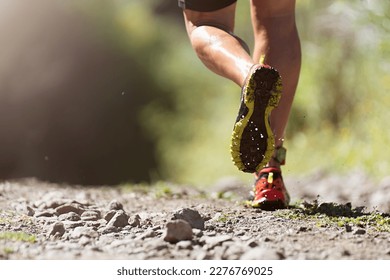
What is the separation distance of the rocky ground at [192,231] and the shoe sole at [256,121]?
0.89 ft

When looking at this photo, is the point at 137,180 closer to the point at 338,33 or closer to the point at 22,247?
the point at 338,33

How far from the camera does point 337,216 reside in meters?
3.21

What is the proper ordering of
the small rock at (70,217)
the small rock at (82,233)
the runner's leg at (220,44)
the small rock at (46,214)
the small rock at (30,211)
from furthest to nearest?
the small rock at (30,211) < the small rock at (46,214) < the small rock at (70,217) < the runner's leg at (220,44) < the small rock at (82,233)

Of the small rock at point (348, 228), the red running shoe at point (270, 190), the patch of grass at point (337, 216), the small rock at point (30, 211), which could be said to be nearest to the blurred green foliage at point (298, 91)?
the patch of grass at point (337, 216)

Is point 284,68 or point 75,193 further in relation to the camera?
point 75,193

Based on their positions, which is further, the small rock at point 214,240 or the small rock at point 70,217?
the small rock at point 70,217

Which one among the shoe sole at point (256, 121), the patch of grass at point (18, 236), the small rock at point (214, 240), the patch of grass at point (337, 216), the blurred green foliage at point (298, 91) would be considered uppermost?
the blurred green foliage at point (298, 91)

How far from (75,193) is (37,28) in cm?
429

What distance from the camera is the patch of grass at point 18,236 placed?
2.69 metres

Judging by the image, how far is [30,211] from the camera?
347 cm

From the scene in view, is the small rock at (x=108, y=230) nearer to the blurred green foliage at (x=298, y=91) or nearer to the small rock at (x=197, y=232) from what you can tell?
the small rock at (x=197, y=232)

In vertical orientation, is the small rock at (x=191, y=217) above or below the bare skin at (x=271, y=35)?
below
